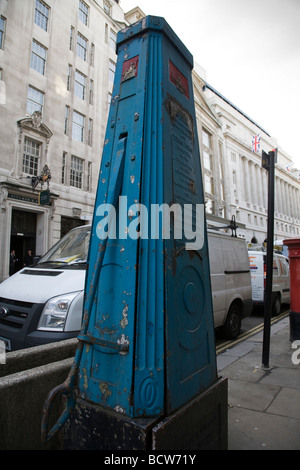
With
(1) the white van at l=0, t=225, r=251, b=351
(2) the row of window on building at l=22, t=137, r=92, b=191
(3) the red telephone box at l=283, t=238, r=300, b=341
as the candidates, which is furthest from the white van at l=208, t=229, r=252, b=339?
(2) the row of window on building at l=22, t=137, r=92, b=191

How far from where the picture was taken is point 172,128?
6.04ft

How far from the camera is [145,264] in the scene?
155 cm

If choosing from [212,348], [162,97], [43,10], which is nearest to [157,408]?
[212,348]

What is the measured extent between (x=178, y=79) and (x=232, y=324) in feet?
18.3

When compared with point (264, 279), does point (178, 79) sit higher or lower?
higher

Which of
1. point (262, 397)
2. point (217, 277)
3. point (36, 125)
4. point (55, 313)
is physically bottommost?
point (262, 397)

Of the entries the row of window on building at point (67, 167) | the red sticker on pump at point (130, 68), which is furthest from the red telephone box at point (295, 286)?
the row of window on building at point (67, 167)

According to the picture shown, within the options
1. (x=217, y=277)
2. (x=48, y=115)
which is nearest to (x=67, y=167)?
(x=48, y=115)

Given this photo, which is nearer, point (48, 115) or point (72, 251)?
point (72, 251)

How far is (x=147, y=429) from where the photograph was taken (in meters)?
1.33

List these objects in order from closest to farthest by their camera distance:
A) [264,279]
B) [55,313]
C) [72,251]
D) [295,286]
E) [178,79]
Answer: [178,79]
[55,313]
[72,251]
[295,286]
[264,279]

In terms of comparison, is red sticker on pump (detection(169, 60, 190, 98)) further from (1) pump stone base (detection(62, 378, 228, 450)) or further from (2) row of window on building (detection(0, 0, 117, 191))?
(2) row of window on building (detection(0, 0, 117, 191))

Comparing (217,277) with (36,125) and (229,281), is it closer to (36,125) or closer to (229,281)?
(229,281)

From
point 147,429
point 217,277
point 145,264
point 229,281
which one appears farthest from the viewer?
point 229,281
